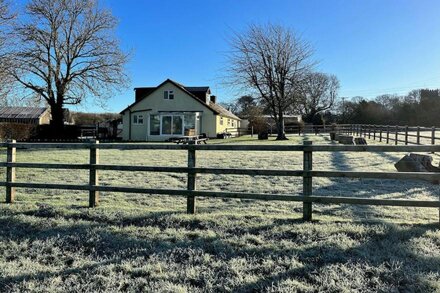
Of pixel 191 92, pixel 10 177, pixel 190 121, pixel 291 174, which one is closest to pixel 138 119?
pixel 190 121

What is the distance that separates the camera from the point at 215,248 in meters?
4.26

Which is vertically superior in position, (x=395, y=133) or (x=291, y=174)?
(x=395, y=133)

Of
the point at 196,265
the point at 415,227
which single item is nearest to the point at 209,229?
the point at 196,265

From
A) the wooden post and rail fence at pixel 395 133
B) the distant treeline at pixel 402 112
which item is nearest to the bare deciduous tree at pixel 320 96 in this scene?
the distant treeline at pixel 402 112

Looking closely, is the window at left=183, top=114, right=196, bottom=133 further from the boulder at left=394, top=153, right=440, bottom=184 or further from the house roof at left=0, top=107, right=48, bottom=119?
the house roof at left=0, top=107, right=48, bottom=119

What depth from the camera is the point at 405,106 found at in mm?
64688

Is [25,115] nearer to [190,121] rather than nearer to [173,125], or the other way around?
[173,125]

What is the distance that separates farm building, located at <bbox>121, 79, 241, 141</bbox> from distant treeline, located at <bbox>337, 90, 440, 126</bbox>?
40781 millimetres

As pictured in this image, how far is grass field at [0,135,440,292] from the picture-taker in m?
3.42

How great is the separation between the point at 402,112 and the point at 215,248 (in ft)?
226

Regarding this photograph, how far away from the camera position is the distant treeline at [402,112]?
205ft

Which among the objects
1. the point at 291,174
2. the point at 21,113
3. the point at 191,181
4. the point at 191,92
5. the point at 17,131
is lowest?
the point at 191,181

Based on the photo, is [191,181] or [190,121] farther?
[190,121]

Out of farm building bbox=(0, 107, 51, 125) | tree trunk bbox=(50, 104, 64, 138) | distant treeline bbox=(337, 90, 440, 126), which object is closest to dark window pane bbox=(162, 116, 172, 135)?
tree trunk bbox=(50, 104, 64, 138)
